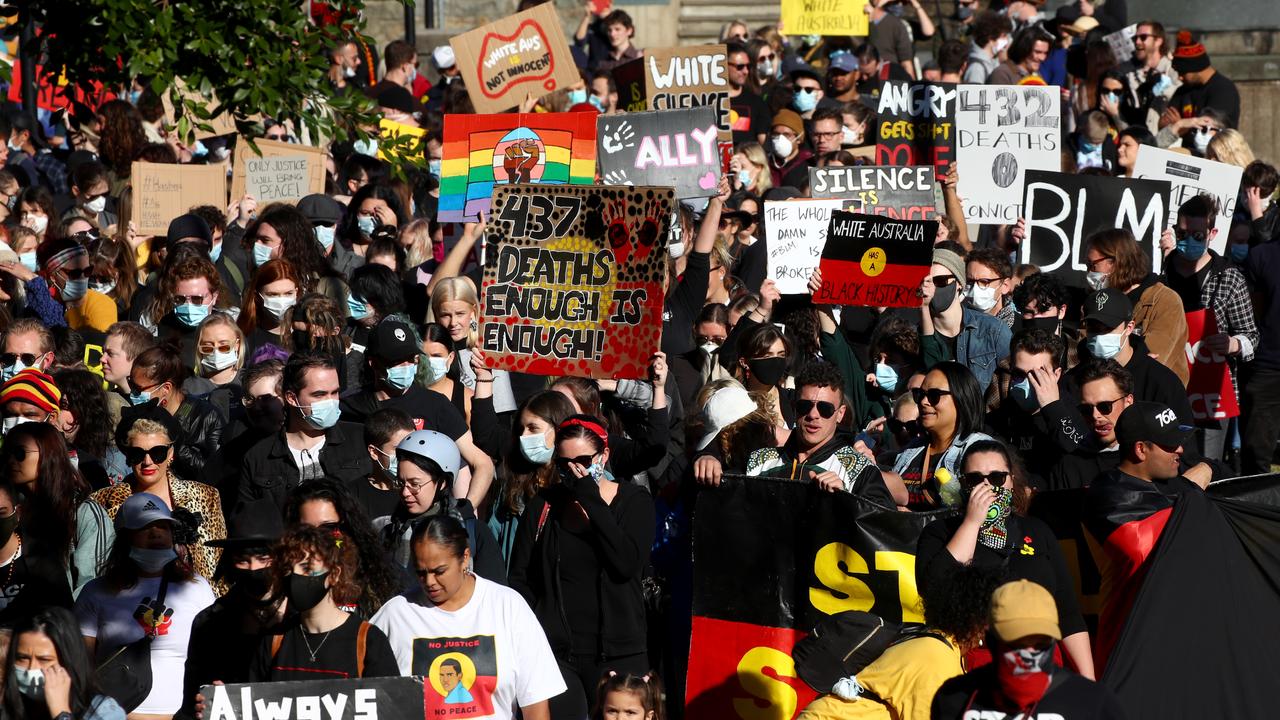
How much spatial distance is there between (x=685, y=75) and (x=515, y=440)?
20.4 feet

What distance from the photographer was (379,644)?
6207 millimetres

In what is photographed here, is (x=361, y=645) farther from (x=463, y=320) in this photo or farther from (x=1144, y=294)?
(x=1144, y=294)

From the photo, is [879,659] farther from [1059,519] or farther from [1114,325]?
[1114,325]

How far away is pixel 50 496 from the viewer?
311 inches

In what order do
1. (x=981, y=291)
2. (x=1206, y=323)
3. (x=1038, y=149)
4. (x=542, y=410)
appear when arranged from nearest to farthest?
(x=542, y=410), (x=981, y=291), (x=1206, y=323), (x=1038, y=149)

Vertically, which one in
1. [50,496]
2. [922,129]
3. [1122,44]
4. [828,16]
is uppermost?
[828,16]

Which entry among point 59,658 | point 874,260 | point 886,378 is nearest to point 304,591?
point 59,658

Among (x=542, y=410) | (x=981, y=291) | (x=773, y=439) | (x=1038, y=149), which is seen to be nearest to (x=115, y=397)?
(x=542, y=410)

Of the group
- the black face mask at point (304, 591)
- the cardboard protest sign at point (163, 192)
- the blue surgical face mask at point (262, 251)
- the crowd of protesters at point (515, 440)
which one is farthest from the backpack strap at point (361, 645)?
the cardboard protest sign at point (163, 192)

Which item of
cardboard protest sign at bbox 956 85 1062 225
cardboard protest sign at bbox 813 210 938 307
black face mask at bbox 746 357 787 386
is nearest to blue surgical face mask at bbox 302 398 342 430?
black face mask at bbox 746 357 787 386

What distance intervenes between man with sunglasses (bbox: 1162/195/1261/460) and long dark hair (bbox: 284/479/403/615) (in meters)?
5.92

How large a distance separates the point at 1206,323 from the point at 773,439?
13.9 feet

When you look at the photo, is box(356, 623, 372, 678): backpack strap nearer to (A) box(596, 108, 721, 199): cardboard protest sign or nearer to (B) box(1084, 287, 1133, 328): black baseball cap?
(B) box(1084, 287, 1133, 328): black baseball cap

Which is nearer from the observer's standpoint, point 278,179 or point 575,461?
point 575,461
